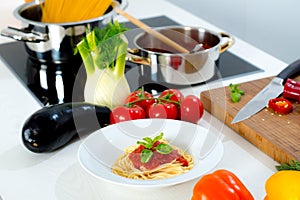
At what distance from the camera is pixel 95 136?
1.25 m

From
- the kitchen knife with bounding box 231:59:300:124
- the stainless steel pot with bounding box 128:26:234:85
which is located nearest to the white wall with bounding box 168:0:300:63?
the stainless steel pot with bounding box 128:26:234:85

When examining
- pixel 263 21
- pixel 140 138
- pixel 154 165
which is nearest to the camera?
pixel 154 165

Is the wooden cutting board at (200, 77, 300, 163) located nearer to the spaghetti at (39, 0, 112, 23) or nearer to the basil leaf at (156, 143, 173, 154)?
the basil leaf at (156, 143, 173, 154)

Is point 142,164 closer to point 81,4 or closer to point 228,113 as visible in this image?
point 228,113

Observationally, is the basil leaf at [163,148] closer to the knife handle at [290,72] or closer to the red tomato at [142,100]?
the red tomato at [142,100]

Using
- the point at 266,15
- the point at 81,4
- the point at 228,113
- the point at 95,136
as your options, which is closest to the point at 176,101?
the point at 228,113

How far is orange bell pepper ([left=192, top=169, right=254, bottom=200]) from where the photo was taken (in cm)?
97

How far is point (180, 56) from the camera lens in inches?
57.4

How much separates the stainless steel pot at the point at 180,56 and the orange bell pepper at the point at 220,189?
1.72ft

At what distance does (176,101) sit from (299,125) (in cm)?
28

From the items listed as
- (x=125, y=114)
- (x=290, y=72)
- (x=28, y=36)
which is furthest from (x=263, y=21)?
(x=125, y=114)

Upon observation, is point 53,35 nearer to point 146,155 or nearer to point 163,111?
point 163,111

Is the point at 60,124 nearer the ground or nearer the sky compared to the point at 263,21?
nearer the sky

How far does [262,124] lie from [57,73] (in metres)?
0.64
